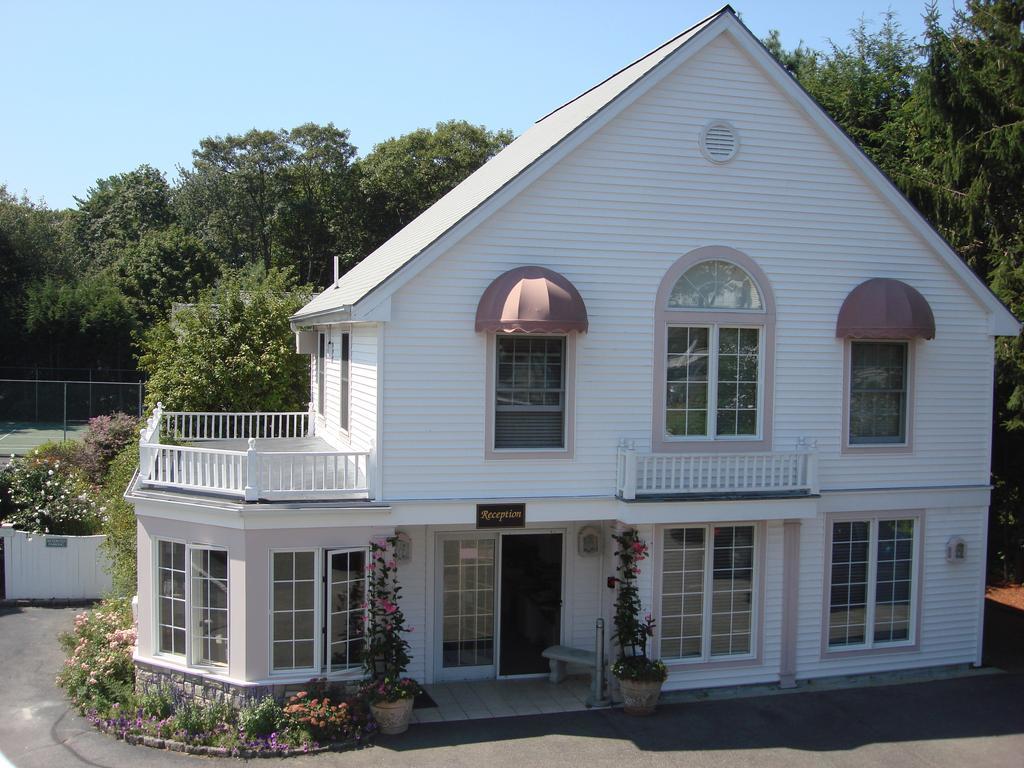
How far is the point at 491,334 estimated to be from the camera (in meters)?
13.1

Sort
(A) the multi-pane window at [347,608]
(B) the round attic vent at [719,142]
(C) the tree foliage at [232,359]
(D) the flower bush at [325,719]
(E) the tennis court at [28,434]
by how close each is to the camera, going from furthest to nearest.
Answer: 1. (E) the tennis court at [28,434]
2. (C) the tree foliage at [232,359]
3. (B) the round attic vent at [719,142]
4. (A) the multi-pane window at [347,608]
5. (D) the flower bush at [325,719]

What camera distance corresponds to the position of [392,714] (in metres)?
12.2

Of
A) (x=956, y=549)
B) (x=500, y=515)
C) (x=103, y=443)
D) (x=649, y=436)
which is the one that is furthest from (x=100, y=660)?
(x=956, y=549)

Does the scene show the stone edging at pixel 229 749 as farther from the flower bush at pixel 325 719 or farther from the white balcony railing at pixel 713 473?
the white balcony railing at pixel 713 473

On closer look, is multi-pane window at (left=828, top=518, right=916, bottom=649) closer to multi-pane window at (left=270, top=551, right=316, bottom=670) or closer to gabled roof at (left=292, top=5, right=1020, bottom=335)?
gabled roof at (left=292, top=5, right=1020, bottom=335)

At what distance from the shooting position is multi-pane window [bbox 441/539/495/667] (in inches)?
566

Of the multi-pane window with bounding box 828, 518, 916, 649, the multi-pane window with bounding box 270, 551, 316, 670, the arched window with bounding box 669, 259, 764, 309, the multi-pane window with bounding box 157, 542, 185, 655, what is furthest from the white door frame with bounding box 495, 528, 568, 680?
the multi-pane window with bounding box 157, 542, 185, 655

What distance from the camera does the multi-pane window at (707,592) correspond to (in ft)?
46.4

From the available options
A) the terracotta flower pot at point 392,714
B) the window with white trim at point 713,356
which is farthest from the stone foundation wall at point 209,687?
the window with white trim at point 713,356

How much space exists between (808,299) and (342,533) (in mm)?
8199

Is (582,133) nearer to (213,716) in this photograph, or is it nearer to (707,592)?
(707,592)

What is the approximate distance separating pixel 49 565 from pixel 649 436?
13.0m

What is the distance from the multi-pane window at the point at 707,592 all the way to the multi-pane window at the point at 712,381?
1.64 metres

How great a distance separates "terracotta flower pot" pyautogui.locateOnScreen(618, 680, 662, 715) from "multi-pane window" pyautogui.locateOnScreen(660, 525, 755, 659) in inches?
42.6
